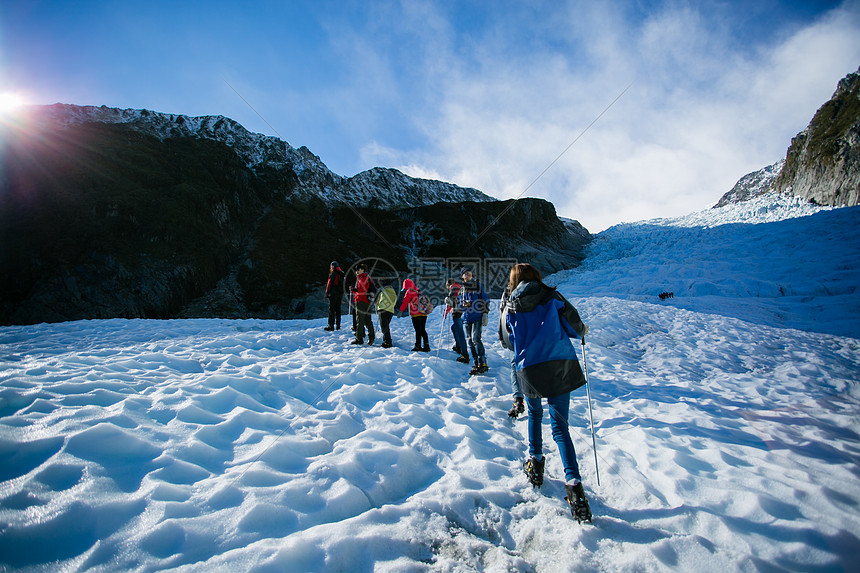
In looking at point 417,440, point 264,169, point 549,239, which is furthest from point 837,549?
point 264,169

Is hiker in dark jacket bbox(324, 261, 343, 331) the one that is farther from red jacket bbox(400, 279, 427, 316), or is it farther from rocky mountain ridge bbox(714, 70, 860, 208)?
rocky mountain ridge bbox(714, 70, 860, 208)

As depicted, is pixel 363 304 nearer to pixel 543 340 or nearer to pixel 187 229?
pixel 543 340

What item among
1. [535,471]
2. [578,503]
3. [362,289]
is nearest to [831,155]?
[362,289]

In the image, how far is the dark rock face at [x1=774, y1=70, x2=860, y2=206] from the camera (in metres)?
31.0

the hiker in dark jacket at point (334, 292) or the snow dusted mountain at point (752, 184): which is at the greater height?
the snow dusted mountain at point (752, 184)

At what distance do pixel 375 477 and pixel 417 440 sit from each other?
95cm

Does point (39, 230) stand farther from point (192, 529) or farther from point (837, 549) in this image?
point (837, 549)

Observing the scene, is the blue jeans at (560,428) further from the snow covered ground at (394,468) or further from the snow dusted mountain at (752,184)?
the snow dusted mountain at (752,184)

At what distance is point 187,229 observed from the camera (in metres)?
29.2

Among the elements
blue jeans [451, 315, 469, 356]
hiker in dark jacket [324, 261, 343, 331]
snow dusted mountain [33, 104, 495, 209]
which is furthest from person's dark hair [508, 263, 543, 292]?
snow dusted mountain [33, 104, 495, 209]

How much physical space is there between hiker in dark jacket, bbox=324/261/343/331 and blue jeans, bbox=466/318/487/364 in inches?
208

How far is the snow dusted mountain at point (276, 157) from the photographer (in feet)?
129

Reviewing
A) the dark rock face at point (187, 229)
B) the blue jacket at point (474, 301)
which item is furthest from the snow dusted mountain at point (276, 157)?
the blue jacket at point (474, 301)

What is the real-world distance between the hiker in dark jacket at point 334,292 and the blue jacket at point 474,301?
500cm
